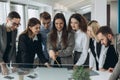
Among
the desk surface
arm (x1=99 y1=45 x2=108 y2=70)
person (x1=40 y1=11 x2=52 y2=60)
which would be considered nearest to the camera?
the desk surface

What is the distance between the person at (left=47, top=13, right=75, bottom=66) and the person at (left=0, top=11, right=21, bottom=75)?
41 centimetres

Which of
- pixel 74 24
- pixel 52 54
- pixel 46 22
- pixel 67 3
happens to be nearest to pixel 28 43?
pixel 52 54

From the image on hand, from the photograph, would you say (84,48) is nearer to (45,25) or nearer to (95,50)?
(95,50)

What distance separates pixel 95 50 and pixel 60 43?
1.38ft

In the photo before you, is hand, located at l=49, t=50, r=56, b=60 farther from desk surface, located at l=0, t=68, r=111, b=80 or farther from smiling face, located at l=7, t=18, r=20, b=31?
smiling face, located at l=7, t=18, r=20, b=31

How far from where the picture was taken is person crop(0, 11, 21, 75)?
2652mm

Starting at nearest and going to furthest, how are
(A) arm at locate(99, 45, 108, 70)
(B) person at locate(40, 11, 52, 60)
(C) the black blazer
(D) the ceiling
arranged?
(A) arm at locate(99, 45, 108, 70), (C) the black blazer, (B) person at locate(40, 11, 52, 60), (D) the ceiling

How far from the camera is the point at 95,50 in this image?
9.00 feet

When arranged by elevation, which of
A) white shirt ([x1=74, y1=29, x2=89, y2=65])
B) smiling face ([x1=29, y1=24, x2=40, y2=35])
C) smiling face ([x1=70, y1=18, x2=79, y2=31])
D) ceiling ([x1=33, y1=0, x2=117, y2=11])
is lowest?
white shirt ([x1=74, y1=29, x2=89, y2=65])

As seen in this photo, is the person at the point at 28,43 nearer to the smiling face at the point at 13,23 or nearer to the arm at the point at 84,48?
the smiling face at the point at 13,23

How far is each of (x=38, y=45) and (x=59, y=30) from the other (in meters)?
0.32

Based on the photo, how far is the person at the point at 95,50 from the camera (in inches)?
103

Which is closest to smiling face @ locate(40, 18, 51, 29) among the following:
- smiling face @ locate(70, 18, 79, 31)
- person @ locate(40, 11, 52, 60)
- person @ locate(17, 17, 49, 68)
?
person @ locate(40, 11, 52, 60)

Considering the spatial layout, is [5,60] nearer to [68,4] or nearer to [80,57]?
[80,57]
